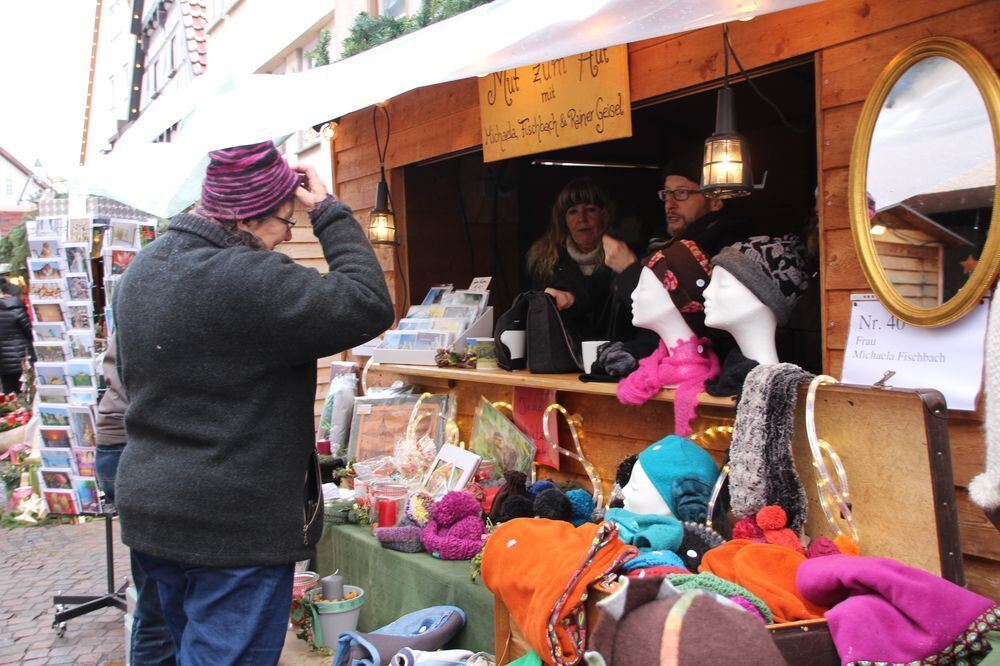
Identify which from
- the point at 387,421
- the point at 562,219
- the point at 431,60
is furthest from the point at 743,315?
the point at 387,421

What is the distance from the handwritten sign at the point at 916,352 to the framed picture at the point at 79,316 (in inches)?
241

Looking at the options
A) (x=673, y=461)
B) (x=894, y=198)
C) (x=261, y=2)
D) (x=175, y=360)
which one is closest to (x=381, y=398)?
(x=673, y=461)

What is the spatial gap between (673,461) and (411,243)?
3255 millimetres

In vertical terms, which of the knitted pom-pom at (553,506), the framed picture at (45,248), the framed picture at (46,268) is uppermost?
the framed picture at (45,248)

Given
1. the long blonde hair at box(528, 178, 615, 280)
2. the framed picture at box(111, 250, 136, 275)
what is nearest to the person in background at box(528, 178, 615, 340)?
the long blonde hair at box(528, 178, 615, 280)

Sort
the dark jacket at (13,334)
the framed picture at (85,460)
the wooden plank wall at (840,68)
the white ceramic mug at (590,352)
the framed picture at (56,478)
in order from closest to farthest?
the wooden plank wall at (840,68) < the white ceramic mug at (590,352) < the framed picture at (85,460) < the framed picture at (56,478) < the dark jacket at (13,334)

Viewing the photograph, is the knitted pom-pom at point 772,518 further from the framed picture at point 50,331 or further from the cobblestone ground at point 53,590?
the framed picture at point 50,331

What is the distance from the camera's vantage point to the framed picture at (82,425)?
654 centimetres

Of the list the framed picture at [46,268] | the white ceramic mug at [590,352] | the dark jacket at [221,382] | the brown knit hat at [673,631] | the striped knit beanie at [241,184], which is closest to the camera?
the brown knit hat at [673,631]

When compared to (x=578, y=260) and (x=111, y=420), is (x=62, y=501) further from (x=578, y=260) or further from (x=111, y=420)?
(x=578, y=260)

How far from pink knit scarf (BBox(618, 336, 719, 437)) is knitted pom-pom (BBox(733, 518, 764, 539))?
0.53 metres

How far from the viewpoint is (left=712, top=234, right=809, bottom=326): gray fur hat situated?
102 inches

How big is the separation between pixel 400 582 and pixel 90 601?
2445mm

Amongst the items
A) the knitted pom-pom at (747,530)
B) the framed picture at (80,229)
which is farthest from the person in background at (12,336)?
the knitted pom-pom at (747,530)
